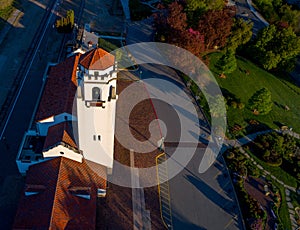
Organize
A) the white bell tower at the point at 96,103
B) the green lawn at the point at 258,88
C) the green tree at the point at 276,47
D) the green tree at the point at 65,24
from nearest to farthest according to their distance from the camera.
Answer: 1. the white bell tower at the point at 96,103
2. the green lawn at the point at 258,88
3. the green tree at the point at 276,47
4. the green tree at the point at 65,24

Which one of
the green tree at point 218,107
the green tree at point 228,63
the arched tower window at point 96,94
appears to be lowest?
the arched tower window at point 96,94

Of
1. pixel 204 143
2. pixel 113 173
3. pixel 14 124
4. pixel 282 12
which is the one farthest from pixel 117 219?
pixel 282 12

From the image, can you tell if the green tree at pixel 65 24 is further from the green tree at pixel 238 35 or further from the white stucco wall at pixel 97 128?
the white stucco wall at pixel 97 128

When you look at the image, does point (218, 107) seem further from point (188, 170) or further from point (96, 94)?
point (96, 94)

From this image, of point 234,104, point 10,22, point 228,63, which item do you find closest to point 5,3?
point 10,22

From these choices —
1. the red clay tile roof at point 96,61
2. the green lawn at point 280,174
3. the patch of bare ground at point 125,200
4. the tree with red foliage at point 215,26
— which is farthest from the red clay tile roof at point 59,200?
the tree with red foliage at point 215,26
